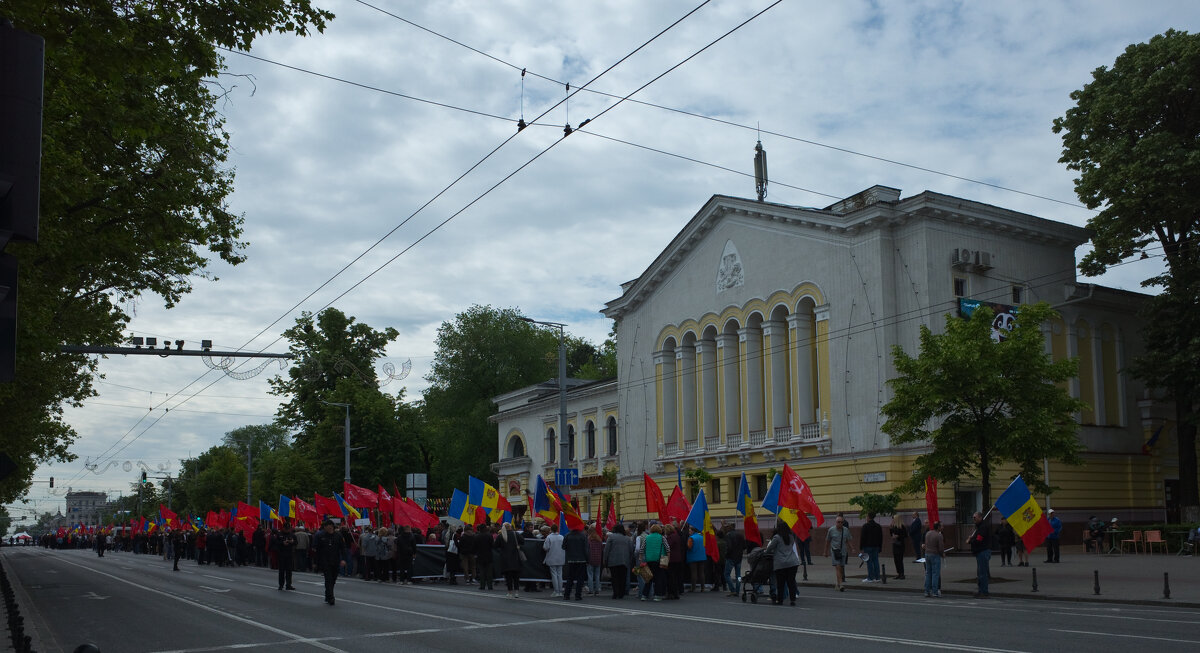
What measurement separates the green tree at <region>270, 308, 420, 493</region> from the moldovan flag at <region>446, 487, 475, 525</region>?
31.6 m

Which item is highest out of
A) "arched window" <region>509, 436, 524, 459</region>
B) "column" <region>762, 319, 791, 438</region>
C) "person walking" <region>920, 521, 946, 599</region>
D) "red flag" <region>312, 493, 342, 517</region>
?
"column" <region>762, 319, 791, 438</region>

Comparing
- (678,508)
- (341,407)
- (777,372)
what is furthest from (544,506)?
(341,407)

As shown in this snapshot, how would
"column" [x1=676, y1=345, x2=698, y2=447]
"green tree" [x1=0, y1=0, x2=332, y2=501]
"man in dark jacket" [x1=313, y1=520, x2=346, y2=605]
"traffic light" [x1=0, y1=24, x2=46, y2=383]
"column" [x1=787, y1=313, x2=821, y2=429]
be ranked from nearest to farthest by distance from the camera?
"traffic light" [x1=0, y1=24, x2=46, y2=383], "green tree" [x1=0, y1=0, x2=332, y2=501], "man in dark jacket" [x1=313, y1=520, x2=346, y2=605], "column" [x1=787, y1=313, x2=821, y2=429], "column" [x1=676, y1=345, x2=698, y2=447]

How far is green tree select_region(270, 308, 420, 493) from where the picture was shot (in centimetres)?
6325

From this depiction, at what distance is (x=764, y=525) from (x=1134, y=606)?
72.7 ft

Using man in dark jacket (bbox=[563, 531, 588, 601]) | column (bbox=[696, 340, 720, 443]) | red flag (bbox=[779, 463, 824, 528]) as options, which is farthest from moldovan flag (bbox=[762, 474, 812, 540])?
column (bbox=[696, 340, 720, 443])

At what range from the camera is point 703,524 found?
2273 cm

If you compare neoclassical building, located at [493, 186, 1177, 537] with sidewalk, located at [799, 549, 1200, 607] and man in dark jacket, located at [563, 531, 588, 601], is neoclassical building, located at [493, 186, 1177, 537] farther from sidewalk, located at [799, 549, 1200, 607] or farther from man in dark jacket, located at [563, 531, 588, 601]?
man in dark jacket, located at [563, 531, 588, 601]

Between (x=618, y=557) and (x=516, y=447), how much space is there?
39330 mm

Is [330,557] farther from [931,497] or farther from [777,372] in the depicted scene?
[777,372]

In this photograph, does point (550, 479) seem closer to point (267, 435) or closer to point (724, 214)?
point (724, 214)

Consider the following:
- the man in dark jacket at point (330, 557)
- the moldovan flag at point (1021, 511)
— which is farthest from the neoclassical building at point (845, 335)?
the man in dark jacket at point (330, 557)

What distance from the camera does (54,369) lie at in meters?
27.6

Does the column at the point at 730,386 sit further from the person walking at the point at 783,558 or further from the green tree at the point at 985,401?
the person walking at the point at 783,558
